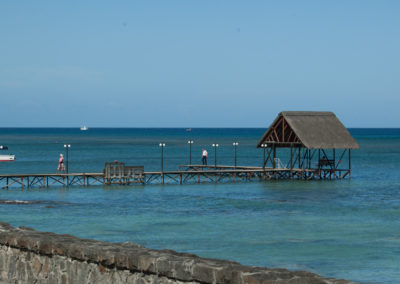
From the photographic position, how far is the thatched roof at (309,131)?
5506 centimetres

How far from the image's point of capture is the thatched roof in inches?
2168

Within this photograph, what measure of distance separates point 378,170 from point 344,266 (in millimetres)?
55525

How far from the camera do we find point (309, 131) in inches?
2195

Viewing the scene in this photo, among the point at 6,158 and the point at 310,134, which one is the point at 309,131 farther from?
the point at 6,158

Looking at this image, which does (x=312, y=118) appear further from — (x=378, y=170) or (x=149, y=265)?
(x=149, y=265)

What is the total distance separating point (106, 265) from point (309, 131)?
154 feet

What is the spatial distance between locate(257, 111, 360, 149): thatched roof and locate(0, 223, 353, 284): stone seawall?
43642 millimetres

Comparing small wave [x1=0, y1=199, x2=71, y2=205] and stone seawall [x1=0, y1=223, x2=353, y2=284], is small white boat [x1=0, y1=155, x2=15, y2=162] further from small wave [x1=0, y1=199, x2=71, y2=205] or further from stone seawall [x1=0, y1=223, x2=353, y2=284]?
stone seawall [x1=0, y1=223, x2=353, y2=284]

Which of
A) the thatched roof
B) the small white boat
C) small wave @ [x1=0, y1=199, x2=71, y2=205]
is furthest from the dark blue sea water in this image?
the small white boat

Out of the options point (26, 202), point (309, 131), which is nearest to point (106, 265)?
point (26, 202)

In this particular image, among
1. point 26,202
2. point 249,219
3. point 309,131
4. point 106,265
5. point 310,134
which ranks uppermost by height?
point 309,131

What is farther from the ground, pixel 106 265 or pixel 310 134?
pixel 310 134

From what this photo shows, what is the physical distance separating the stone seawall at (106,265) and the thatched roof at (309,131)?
43.6m

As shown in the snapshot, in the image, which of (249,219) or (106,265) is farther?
(249,219)
